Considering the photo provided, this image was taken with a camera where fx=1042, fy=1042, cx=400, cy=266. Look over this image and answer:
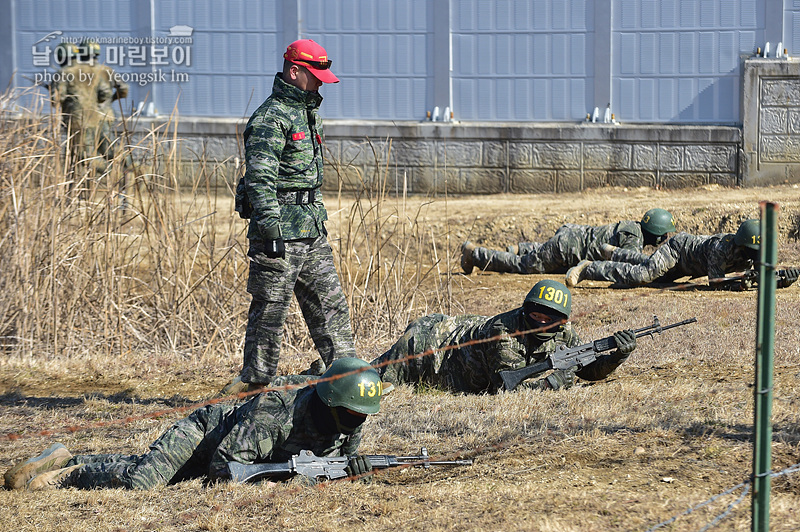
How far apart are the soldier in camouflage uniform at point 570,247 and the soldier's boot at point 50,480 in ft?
21.5

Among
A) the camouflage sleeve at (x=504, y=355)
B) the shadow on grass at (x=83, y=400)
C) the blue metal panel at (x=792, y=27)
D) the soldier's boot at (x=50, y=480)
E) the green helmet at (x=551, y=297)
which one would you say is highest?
the blue metal panel at (x=792, y=27)

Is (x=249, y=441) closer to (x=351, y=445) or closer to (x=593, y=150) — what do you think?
(x=351, y=445)

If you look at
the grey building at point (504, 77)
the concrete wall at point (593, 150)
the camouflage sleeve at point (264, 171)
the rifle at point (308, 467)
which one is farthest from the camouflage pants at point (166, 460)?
the grey building at point (504, 77)

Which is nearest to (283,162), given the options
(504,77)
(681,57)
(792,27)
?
(504,77)

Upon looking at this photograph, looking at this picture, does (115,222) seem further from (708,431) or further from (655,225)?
(655,225)

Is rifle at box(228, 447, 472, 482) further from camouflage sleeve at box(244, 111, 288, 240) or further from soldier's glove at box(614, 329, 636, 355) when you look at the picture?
soldier's glove at box(614, 329, 636, 355)

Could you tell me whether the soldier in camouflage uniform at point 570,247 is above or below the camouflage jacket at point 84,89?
below

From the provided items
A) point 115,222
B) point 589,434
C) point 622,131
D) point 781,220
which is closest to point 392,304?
point 115,222

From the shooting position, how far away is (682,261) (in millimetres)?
9953

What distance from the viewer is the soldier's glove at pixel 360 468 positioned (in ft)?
15.3

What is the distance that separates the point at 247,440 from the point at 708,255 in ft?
19.9

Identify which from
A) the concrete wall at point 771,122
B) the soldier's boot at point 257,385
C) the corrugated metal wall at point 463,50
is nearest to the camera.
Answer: the soldier's boot at point 257,385

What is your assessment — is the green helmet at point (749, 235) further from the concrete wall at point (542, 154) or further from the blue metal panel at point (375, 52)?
the blue metal panel at point (375, 52)

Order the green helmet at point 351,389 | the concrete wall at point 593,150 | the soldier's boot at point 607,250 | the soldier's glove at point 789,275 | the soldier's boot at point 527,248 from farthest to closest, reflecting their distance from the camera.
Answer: the concrete wall at point 593,150 → the soldier's boot at point 527,248 → the soldier's boot at point 607,250 → the soldier's glove at point 789,275 → the green helmet at point 351,389
